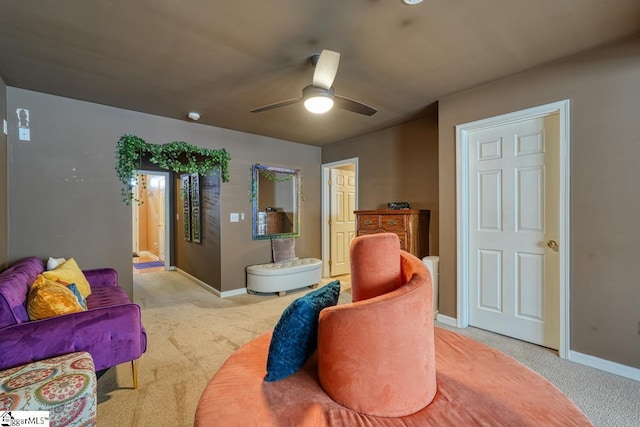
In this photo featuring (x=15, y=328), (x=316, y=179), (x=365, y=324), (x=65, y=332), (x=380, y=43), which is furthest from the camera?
(x=316, y=179)

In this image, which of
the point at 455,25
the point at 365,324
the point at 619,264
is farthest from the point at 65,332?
the point at 619,264

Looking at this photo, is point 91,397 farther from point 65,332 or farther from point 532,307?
point 532,307

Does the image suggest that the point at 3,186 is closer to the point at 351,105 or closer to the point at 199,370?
the point at 199,370

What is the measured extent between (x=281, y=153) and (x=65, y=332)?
3.73 m

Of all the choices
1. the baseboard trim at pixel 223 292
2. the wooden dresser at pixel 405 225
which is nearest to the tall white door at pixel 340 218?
the wooden dresser at pixel 405 225

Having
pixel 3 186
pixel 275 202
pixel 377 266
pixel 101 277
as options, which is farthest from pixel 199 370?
pixel 275 202

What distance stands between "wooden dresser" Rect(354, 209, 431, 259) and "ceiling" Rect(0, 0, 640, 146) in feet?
4.38

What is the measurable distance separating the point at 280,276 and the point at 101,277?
212 centimetres

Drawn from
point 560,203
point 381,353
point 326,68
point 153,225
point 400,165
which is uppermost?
point 326,68

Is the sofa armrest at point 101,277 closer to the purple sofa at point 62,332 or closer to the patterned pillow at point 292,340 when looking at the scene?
the purple sofa at point 62,332

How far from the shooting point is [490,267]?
2.96 m

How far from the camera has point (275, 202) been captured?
16.1 ft

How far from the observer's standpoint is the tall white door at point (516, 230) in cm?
258

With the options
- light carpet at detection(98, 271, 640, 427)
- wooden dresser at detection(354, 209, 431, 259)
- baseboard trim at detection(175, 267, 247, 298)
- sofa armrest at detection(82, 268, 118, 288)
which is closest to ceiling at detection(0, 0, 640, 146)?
wooden dresser at detection(354, 209, 431, 259)
